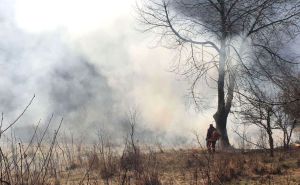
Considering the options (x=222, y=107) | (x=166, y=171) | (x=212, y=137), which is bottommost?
(x=166, y=171)

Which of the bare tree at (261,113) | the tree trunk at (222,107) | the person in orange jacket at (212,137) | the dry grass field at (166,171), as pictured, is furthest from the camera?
the tree trunk at (222,107)

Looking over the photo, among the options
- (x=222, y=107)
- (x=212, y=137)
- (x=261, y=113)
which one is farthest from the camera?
(x=222, y=107)

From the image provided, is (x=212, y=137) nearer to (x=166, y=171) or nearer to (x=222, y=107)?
(x=222, y=107)

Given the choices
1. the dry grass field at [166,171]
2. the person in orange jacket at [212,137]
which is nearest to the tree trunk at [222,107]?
the person in orange jacket at [212,137]

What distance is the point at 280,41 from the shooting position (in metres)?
17.5

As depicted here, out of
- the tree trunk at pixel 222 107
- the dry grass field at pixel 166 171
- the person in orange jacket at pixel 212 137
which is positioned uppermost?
the tree trunk at pixel 222 107

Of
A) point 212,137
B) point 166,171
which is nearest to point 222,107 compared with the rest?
point 212,137

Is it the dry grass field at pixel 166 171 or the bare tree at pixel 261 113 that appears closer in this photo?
the bare tree at pixel 261 113

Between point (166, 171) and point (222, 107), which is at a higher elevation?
point (222, 107)

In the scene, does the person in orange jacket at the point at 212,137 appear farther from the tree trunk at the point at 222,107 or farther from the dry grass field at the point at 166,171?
the dry grass field at the point at 166,171

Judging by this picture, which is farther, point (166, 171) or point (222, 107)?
Result: point (222, 107)

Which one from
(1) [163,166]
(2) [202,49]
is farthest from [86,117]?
(1) [163,166]

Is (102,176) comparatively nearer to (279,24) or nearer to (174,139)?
(279,24)

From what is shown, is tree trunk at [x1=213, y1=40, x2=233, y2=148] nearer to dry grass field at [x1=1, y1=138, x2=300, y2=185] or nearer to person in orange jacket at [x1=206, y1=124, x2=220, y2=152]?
person in orange jacket at [x1=206, y1=124, x2=220, y2=152]
